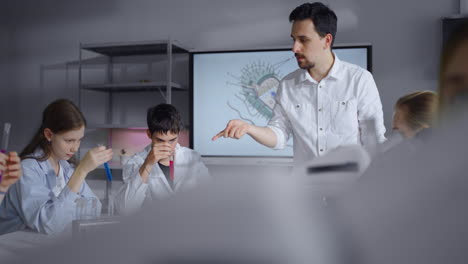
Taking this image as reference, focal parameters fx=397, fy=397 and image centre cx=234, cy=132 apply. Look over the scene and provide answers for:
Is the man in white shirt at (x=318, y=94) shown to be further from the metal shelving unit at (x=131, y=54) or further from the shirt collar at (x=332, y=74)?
the metal shelving unit at (x=131, y=54)

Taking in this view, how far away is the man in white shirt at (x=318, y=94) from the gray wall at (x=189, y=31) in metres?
1.07

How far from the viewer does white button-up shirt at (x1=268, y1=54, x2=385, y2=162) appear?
1543 mm

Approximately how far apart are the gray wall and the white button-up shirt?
42.1 inches

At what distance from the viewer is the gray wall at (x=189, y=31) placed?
2.88 meters

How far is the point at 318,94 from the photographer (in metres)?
1.61

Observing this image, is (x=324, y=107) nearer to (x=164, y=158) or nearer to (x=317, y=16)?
(x=317, y=16)

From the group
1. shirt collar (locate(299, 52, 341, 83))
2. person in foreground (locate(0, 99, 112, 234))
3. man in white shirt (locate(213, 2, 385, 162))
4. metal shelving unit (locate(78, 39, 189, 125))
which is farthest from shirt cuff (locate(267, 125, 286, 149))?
metal shelving unit (locate(78, 39, 189, 125))

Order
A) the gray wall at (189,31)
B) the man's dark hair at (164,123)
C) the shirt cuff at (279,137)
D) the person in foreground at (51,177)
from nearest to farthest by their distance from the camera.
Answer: the person in foreground at (51,177)
the shirt cuff at (279,137)
the man's dark hair at (164,123)
the gray wall at (189,31)

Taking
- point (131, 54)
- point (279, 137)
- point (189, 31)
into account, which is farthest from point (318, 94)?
point (131, 54)

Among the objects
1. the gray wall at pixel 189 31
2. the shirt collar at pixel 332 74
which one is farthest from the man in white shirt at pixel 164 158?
the gray wall at pixel 189 31

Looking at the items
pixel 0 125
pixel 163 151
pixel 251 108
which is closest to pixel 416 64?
pixel 251 108

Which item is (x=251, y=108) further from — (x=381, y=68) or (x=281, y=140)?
(x=281, y=140)

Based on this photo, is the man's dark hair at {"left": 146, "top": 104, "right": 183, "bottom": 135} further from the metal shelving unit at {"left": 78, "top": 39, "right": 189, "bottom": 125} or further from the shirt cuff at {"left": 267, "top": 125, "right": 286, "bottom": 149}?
the metal shelving unit at {"left": 78, "top": 39, "right": 189, "bottom": 125}

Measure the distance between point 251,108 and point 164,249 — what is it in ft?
9.72
